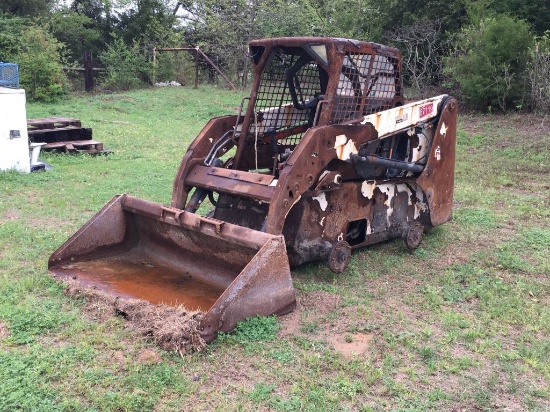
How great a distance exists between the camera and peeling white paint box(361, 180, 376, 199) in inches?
210

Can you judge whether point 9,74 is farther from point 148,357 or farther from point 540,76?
point 148,357

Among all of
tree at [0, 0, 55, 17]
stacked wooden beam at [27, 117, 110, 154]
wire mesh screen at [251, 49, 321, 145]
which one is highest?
tree at [0, 0, 55, 17]

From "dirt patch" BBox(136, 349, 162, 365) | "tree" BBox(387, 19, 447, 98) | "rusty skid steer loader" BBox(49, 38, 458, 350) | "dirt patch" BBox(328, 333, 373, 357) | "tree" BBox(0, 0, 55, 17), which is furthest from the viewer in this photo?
"tree" BBox(0, 0, 55, 17)

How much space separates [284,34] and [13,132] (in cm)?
1532

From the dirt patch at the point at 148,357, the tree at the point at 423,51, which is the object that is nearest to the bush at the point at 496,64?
the tree at the point at 423,51

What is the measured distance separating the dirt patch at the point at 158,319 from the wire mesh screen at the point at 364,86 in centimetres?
221

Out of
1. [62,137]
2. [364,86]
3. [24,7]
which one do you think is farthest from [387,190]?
[24,7]

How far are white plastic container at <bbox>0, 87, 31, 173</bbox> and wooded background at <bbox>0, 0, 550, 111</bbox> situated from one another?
31.1ft

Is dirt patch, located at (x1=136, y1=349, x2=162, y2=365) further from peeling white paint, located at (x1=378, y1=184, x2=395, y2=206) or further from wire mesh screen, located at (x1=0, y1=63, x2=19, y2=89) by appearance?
wire mesh screen, located at (x1=0, y1=63, x2=19, y2=89)

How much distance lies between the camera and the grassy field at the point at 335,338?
3273mm

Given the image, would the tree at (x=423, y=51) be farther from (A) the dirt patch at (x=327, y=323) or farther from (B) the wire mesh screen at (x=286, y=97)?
(A) the dirt patch at (x=327, y=323)

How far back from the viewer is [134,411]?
3.07m

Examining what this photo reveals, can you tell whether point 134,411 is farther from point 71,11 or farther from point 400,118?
point 71,11

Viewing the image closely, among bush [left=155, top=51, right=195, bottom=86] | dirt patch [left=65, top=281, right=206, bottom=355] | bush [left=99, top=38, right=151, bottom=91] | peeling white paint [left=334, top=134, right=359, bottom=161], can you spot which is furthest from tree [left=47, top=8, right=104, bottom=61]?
dirt patch [left=65, top=281, right=206, bottom=355]
